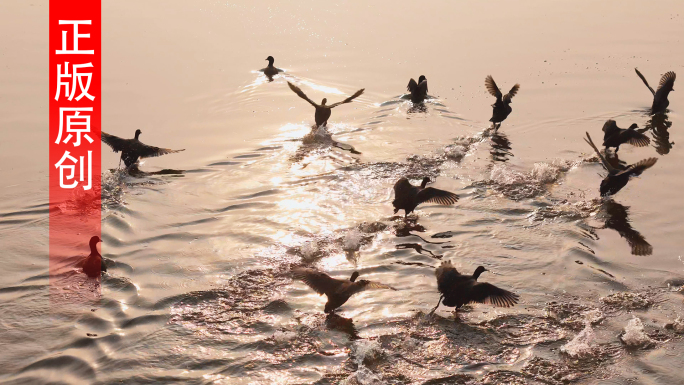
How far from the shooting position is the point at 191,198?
13883 millimetres

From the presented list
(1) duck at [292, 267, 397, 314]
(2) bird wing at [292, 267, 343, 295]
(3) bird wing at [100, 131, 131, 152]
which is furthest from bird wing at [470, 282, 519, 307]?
(3) bird wing at [100, 131, 131, 152]

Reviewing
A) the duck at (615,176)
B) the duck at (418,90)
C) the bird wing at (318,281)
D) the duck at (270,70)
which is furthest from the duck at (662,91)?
the bird wing at (318,281)

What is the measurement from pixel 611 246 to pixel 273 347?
6.22 m

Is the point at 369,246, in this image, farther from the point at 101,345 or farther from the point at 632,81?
the point at 632,81

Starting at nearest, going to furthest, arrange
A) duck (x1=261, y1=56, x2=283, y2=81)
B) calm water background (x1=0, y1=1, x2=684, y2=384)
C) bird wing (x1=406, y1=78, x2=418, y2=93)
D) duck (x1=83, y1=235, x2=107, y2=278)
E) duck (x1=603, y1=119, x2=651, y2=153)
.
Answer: calm water background (x1=0, y1=1, x2=684, y2=384) < duck (x1=83, y1=235, x2=107, y2=278) < duck (x1=603, y1=119, x2=651, y2=153) < bird wing (x1=406, y1=78, x2=418, y2=93) < duck (x1=261, y1=56, x2=283, y2=81)

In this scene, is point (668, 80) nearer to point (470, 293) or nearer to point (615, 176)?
point (615, 176)

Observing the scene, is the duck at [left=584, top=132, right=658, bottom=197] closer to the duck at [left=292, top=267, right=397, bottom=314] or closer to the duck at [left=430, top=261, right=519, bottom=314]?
the duck at [left=430, top=261, right=519, bottom=314]

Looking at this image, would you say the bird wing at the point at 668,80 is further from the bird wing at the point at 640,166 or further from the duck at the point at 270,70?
the duck at the point at 270,70

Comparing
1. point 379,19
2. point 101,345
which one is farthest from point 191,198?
point 379,19

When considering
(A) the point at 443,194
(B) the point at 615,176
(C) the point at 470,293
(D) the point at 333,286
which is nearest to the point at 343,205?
(A) the point at 443,194

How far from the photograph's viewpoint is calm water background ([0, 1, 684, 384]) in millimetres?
9328

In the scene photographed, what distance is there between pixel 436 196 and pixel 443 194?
0.13 m

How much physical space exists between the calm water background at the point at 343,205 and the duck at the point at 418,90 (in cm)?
27

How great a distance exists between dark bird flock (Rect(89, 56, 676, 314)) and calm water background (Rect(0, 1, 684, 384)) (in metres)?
0.29
